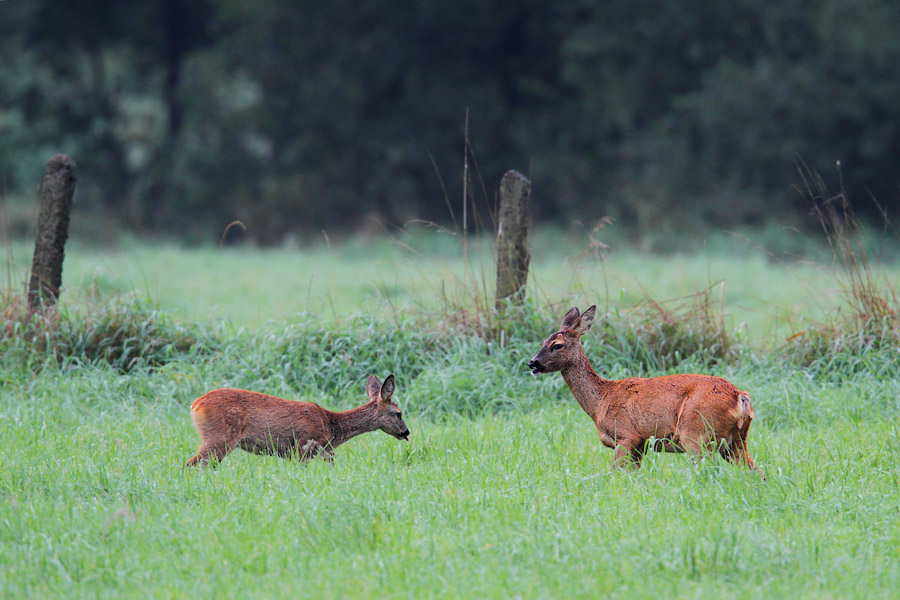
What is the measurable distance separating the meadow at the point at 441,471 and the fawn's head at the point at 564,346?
469 millimetres

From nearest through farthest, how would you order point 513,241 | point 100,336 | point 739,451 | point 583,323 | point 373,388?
point 739,451
point 583,323
point 373,388
point 100,336
point 513,241

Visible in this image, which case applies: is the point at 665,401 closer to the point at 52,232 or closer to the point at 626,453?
the point at 626,453

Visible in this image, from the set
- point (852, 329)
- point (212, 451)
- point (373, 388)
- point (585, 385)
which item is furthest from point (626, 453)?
point (852, 329)

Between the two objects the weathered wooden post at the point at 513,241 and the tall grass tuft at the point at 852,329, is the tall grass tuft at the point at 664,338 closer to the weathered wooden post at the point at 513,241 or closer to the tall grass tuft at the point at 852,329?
the tall grass tuft at the point at 852,329

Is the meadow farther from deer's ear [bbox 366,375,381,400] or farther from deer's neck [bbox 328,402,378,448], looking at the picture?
deer's ear [bbox 366,375,381,400]

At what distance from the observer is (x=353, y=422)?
548cm

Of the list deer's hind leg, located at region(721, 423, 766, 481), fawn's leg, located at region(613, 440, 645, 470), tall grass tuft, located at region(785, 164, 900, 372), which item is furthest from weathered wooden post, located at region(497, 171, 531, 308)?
deer's hind leg, located at region(721, 423, 766, 481)

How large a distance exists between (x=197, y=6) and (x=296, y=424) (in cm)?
2263

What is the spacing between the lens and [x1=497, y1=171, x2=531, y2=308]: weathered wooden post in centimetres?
777

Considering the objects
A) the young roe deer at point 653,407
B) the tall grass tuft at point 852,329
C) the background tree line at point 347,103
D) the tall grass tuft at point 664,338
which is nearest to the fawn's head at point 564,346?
the young roe deer at point 653,407

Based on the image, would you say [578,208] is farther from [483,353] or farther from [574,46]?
[483,353]

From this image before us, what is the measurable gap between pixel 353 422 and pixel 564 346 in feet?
4.02

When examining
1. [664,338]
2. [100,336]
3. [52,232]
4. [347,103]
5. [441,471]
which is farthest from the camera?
[347,103]

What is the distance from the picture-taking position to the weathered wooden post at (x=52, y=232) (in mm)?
7891
